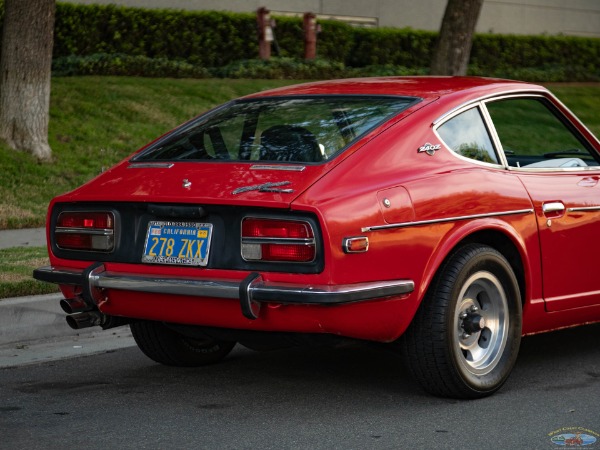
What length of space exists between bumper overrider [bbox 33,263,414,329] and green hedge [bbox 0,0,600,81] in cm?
1178

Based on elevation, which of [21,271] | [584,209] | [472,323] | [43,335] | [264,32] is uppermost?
[264,32]

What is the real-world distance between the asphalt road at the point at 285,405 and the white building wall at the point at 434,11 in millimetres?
13886

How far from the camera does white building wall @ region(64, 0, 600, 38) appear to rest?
21.5 metres

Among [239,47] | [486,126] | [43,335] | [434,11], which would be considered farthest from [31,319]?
[434,11]

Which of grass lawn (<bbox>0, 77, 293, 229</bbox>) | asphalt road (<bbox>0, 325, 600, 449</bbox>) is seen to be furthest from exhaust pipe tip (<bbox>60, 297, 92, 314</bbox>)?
grass lawn (<bbox>0, 77, 293, 229</bbox>)

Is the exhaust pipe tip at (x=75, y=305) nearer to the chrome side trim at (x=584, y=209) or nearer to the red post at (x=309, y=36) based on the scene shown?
the chrome side trim at (x=584, y=209)

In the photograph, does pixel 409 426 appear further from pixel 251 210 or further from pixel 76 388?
pixel 76 388


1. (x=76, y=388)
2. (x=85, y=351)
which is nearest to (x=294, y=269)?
(x=76, y=388)

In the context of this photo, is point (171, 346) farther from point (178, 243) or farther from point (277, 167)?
point (277, 167)

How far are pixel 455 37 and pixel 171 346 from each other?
408 inches

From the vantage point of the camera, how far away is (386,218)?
4902 millimetres

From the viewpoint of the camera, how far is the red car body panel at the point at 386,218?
15.7 feet

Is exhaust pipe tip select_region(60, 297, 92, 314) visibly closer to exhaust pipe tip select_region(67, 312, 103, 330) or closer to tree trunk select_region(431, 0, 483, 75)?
exhaust pipe tip select_region(67, 312, 103, 330)

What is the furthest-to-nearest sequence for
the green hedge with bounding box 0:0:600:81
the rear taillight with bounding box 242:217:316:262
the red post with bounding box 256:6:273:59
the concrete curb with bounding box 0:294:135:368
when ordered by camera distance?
the red post with bounding box 256:6:273:59 → the green hedge with bounding box 0:0:600:81 → the concrete curb with bounding box 0:294:135:368 → the rear taillight with bounding box 242:217:316:262
